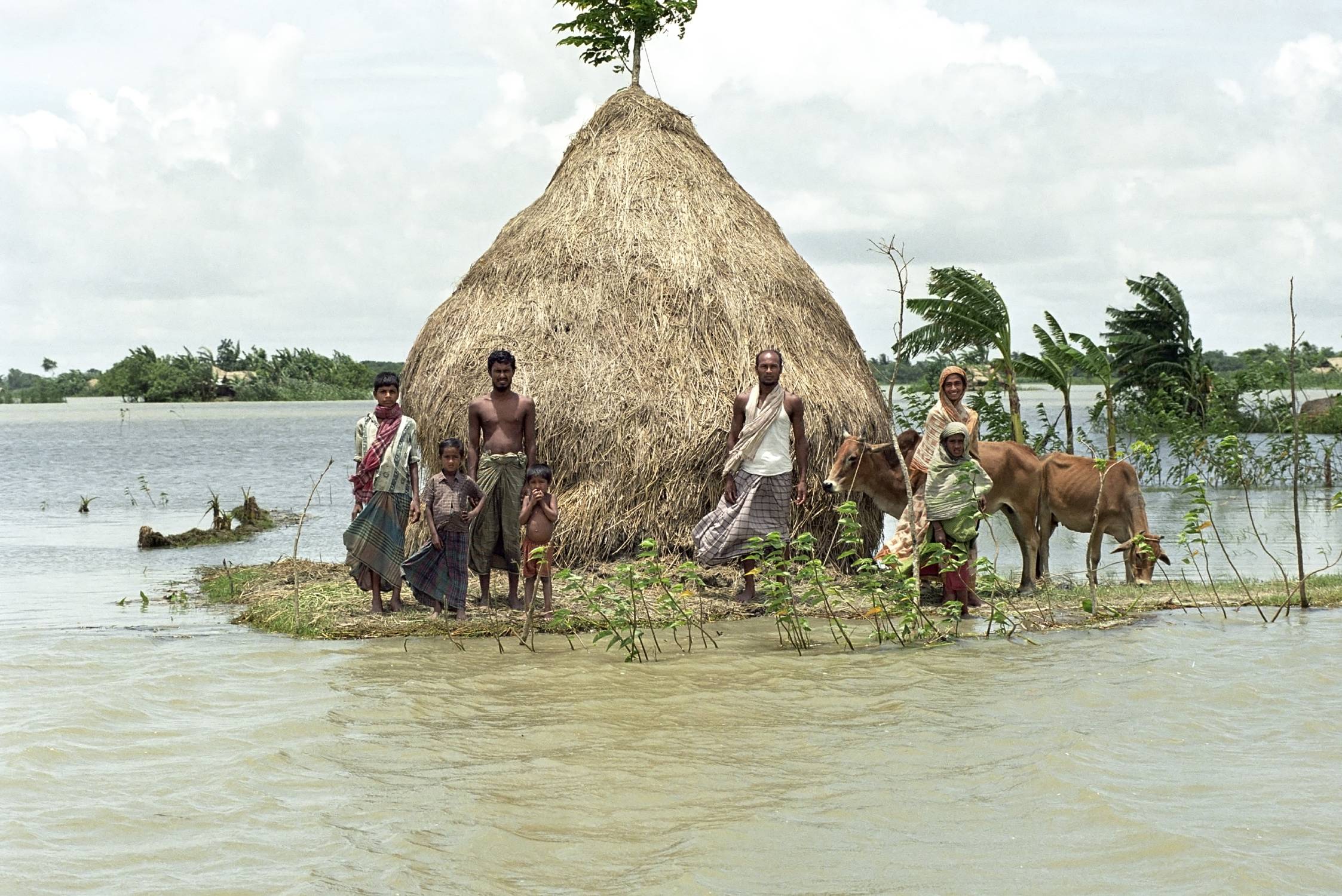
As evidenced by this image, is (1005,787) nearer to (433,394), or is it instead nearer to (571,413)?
(571,413)

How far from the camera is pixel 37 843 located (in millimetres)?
4520

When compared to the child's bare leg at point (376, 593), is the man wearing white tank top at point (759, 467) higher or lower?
higher

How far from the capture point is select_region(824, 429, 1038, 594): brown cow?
8.68m

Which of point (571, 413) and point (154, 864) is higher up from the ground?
point (571, 413)

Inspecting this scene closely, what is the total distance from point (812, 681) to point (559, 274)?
4337 millimetres

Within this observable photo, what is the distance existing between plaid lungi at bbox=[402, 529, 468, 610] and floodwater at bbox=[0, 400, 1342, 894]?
43 cm

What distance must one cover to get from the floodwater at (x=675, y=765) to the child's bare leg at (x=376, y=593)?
44cm

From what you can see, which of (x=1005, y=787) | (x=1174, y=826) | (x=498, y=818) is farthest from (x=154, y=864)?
(x=1174, y=826)

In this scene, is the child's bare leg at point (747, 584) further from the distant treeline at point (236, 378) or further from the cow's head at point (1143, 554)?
the distant treeline at point (236, 378)

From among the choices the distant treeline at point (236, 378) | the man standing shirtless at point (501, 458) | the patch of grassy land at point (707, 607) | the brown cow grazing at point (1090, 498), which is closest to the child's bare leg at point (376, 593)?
the patch of grassy land at point (707, 607)

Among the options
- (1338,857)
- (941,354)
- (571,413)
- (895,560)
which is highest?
(941,354)

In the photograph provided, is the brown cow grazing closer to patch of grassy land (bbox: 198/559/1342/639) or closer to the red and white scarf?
patch of grassy land (bbox: 198/559/1342/639)

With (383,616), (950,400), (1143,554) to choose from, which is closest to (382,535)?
(383,616)

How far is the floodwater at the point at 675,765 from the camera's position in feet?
13.9
